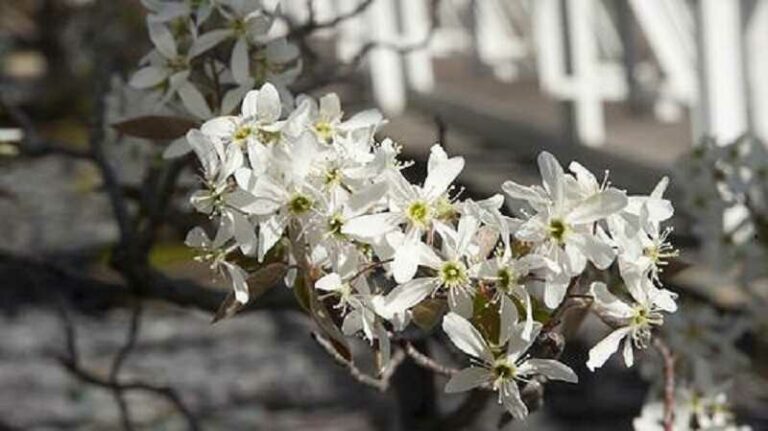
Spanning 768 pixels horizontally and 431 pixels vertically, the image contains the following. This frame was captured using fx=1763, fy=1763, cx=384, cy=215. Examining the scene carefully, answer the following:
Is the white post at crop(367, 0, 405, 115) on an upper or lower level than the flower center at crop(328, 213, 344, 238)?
lower

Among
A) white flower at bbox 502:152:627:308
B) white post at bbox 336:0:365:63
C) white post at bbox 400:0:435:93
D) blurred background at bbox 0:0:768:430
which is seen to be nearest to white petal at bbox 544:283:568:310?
white flower at bbox 502:152:627:308

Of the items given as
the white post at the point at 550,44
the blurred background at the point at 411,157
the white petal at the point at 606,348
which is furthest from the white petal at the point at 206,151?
the white post at the point at 550,44

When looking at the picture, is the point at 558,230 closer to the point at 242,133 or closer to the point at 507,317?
the point at 507,317

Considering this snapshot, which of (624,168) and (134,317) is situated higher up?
(134,317)

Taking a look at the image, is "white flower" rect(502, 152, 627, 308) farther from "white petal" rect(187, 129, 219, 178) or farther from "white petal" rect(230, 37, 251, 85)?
"white petal" rect(230, 37, 251, 85)

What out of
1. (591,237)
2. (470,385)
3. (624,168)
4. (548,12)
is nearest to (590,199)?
(591,237)

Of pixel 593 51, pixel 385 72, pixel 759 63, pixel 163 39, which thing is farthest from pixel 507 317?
pixel 385 72

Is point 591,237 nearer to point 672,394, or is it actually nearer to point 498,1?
point 672,394
